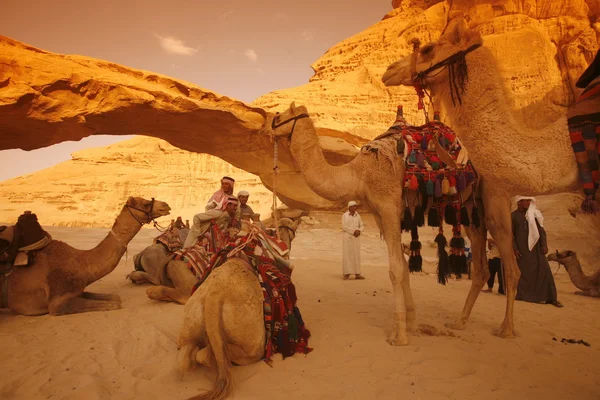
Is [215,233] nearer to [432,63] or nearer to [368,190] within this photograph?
[368,190]

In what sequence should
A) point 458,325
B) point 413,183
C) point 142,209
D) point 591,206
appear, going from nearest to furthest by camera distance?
point 591,206 < point 413,183 < point 458,325 < point 142,209

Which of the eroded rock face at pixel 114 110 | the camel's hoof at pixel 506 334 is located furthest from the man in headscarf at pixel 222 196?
the eroded rock face at pixel 114 110

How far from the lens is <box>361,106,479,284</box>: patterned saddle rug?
3471 millimetres

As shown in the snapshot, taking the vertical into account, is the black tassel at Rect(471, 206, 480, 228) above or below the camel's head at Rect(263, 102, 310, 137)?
below

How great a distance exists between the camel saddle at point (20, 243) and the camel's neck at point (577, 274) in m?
9.53

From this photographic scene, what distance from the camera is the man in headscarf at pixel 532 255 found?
5.91 m

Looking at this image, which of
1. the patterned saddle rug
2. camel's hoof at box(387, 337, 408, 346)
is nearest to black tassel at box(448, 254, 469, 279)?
the patterned saddle rug

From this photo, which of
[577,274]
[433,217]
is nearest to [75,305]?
[433,217]

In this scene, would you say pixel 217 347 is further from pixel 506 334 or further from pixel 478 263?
pixel 478 263

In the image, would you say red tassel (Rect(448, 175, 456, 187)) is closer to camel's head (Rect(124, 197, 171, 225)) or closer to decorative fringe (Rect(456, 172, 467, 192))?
decorative fringe (Rect(456, 172, 467, 192))

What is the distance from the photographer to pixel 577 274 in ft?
22.8

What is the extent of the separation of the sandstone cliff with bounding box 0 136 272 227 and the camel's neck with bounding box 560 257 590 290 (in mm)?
20300

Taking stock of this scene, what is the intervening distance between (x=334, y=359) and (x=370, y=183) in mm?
1831

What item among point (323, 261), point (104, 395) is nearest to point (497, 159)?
point (104, 395)
